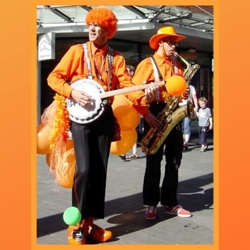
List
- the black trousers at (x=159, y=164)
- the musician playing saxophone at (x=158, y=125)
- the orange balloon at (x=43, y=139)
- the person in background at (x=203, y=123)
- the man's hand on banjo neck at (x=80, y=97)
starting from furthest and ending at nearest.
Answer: the person in background at (x=203, y=123)
the black trousers at (x=159, y=164)
the musician playing saxophone at (x=158, y=125)
the orange balloon at (x=43, y=139)
the man's hand on banjo neck at (x=80, y=97)

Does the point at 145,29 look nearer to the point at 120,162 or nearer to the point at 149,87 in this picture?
the point at 120,162

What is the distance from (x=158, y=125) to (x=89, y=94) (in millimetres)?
1013

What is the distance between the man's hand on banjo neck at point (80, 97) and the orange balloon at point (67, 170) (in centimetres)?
56

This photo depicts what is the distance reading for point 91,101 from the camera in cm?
340

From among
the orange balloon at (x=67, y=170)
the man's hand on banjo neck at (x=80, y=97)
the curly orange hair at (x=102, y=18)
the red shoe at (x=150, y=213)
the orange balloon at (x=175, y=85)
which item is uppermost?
the curly orange hair at (x=102, y=18)

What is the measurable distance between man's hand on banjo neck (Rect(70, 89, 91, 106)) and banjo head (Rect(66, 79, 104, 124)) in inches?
1.5

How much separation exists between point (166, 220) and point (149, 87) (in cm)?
156

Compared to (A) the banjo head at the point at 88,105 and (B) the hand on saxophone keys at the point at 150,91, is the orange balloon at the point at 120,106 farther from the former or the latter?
(A) the banjo head at the point at 88,105

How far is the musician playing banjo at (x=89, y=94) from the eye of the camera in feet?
11.3

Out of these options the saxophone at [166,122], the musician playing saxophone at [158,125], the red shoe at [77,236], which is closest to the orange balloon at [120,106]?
the musician playing saxophone at [158,125]

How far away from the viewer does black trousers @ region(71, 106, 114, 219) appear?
3.49 meters

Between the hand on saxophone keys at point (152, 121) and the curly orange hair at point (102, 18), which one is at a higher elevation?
the curly orange hair at point (102, 18)

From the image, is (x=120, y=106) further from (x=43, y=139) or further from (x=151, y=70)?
(x=43, y=139)

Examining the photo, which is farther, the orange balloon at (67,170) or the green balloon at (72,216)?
the orange balloon at (67,170)
